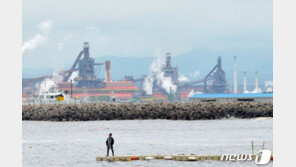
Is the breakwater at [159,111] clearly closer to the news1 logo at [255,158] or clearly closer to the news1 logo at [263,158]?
the news1 logo at [255,158]

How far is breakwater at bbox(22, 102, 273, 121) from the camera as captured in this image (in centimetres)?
7706

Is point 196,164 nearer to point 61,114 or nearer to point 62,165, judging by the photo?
point 62,165

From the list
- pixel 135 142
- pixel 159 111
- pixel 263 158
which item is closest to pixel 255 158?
pixel 263 158

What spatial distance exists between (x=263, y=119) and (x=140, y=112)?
45.8 feet

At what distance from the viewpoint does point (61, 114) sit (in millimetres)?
78562

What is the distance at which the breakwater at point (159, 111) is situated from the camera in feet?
253

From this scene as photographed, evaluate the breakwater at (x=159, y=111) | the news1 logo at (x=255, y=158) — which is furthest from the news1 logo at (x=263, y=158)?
the breakwater at (x=159, y=111)

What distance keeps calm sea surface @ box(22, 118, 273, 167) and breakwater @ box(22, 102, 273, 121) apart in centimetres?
980

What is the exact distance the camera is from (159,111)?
77.0m

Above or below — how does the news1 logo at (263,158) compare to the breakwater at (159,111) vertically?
below

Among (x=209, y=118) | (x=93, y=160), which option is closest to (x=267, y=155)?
(x=93, y=160)

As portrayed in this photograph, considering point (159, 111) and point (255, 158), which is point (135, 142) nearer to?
point (255, 158)

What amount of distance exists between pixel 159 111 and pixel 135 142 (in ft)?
98.3

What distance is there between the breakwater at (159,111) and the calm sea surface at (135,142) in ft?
32.1
